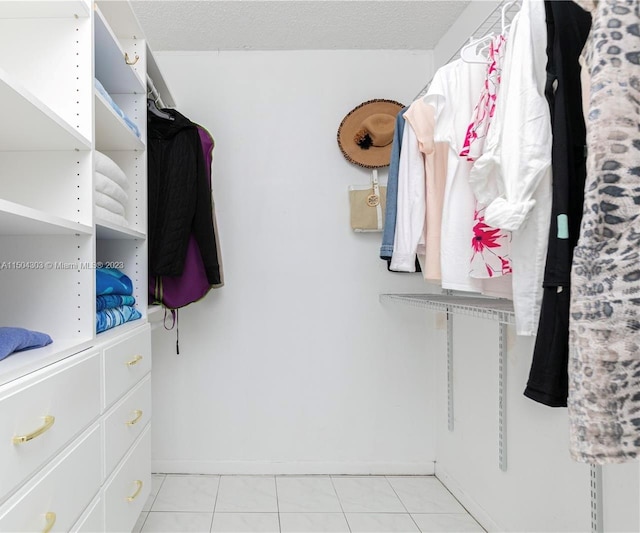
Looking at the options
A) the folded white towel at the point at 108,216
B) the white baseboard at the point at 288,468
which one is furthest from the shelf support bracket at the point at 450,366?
the folded white towel at the point at 108,216

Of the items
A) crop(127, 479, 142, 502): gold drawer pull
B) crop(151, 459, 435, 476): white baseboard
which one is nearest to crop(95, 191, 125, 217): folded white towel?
crop(127, 479, 142, 502): gold drawer pull

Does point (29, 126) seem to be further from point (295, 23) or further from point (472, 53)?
point (295, 23)

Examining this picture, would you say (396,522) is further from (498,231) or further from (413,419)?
(498,231)

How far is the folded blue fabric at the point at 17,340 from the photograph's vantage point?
3.05 ft

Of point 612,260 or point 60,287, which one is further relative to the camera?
point 60,287

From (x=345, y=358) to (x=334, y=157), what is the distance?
1037 millimetres

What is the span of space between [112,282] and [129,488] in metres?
0.67

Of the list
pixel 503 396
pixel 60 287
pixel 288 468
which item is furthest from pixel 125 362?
pixel 503 396

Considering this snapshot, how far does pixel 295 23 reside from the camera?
6.91 ft

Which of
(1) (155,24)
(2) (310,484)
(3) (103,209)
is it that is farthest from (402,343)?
(1) (155,24)

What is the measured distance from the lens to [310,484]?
2.18 metres

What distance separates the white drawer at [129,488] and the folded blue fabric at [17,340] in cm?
49

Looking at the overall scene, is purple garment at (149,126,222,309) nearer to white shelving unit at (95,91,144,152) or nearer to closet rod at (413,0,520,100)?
white shelving unit at (95,91,144,152)

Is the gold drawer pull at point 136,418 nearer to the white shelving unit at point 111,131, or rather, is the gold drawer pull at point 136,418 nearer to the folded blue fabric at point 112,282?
the folded blue fabric at point 112,282
